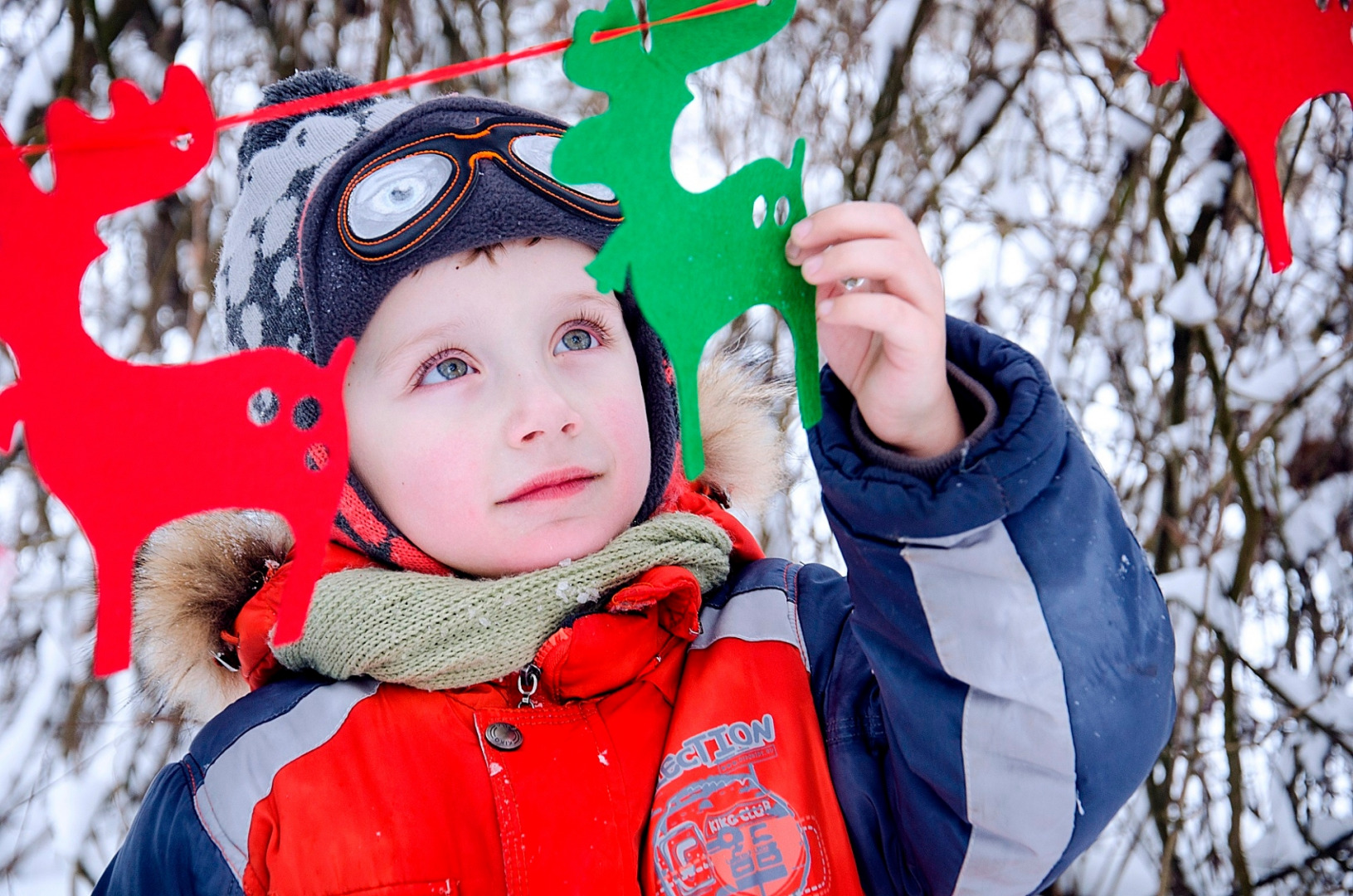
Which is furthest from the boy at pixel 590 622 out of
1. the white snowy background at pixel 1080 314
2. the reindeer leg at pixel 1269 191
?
the white snowy background at pixel 1080 314

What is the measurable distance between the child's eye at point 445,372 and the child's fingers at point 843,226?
0.39 metres

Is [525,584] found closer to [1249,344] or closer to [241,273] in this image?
[241,273]

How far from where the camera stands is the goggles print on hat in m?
1.01

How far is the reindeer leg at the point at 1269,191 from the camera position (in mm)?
849

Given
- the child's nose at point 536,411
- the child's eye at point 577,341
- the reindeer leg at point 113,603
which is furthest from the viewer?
the child's eye at point 577,341

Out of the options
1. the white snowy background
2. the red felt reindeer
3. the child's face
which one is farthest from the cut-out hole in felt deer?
Answer: the white snowy background

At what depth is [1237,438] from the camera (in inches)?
75.6

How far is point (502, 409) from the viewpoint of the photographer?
3.28 feet

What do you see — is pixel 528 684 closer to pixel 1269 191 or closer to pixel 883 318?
pixel 883 318

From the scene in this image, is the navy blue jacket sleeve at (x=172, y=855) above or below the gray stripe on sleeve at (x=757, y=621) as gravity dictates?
below

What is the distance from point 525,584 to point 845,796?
0.39m

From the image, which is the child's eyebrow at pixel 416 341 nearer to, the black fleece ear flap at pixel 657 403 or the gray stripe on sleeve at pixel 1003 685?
the black fleece ear flap at pixel 657 403

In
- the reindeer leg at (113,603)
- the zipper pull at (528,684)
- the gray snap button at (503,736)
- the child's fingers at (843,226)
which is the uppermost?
the child's fingers at (843,226)

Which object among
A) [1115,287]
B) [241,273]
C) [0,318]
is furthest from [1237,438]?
[0,318]
